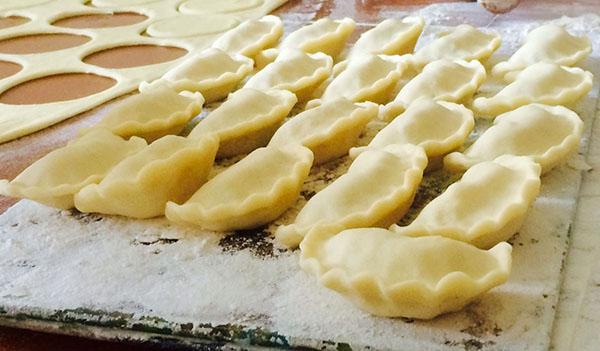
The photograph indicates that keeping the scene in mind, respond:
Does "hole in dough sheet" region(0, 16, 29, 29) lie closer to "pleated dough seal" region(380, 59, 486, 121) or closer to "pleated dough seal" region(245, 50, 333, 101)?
"pleated dough seal" region(245, 50, 333, 101)

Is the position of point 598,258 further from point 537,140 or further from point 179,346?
point 179,346

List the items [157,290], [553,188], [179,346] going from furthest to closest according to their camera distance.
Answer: [553,188], [157,290], [179,346]

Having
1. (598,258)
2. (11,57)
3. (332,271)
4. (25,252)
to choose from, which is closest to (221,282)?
(332,271)

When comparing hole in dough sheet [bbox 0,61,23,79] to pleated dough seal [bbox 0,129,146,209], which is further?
hole in dough sheet [bbox 0,61,23,79]

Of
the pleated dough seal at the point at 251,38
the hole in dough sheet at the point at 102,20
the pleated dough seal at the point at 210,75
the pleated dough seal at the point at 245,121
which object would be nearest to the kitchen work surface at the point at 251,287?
the pleated dough seal at the point at 245,121

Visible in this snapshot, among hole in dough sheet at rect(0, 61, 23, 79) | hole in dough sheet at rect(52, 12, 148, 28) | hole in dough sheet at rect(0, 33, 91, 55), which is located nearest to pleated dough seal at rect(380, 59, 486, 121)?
hole in dough sheet at rect(0, 61, 23, 79)

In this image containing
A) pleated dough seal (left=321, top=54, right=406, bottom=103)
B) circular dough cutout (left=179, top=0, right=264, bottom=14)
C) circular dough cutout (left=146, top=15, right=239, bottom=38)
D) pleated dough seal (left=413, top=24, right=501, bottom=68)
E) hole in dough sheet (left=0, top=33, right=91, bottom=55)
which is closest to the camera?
pleated dough seal (left=321, top=54, right=406, bottom=103)

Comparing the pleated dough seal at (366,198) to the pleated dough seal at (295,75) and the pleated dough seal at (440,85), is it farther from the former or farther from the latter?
the pleated dough seal at (295,75)
